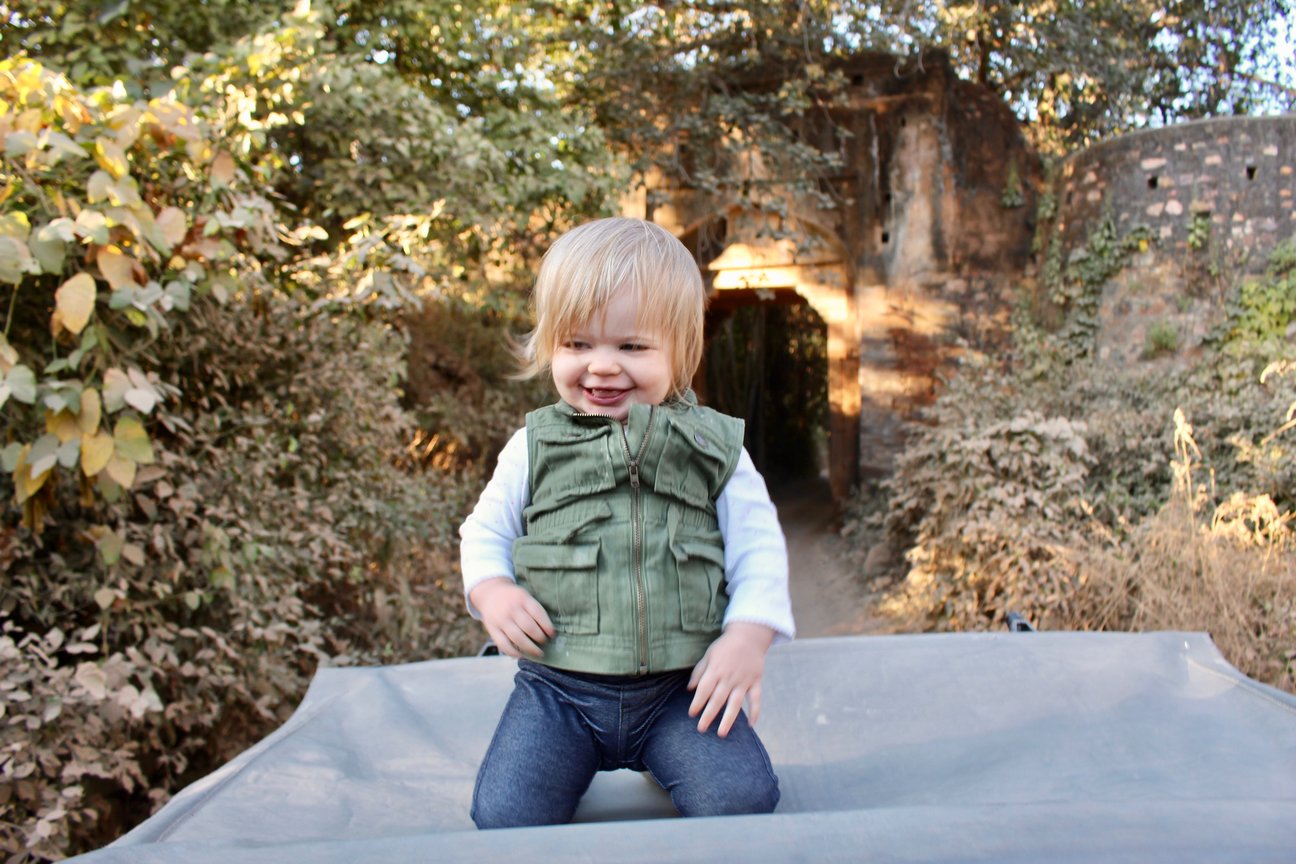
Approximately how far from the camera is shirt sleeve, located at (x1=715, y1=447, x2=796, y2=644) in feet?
5.35

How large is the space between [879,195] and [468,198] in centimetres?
486

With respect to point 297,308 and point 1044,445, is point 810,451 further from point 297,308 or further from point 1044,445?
point 297,308

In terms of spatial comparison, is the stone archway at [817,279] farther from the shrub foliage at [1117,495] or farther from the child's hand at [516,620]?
the child's hand at [516,620]

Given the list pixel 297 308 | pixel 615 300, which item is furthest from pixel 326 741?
pixel 297 308

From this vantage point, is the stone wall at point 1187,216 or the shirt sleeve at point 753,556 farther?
the stone wall at point 1187,216

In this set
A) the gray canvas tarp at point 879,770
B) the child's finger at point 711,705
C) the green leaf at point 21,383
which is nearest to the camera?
the gray canvas tarp at point 879,770

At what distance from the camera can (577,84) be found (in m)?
7.45

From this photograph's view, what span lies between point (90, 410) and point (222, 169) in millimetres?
915

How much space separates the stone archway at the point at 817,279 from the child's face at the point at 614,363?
7228mm

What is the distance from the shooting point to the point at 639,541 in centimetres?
166

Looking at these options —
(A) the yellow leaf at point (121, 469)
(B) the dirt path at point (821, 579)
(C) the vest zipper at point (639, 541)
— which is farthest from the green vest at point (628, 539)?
(B) the dirt path at point (821, 579)

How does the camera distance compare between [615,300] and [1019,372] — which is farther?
[1019,372]

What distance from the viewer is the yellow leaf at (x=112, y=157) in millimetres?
2453

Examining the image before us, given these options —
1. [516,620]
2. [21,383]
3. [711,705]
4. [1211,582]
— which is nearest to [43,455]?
[21,383]
